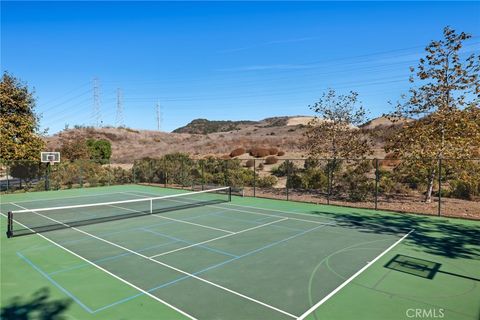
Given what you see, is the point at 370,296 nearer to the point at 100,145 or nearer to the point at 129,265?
the point at 129,265

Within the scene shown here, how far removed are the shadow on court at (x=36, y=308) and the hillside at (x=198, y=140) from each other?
1759 centimetres

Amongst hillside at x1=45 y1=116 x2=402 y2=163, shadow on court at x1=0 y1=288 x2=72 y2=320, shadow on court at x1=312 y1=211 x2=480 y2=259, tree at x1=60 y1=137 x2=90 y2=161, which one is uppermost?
hillside at x1=45 y1=116 x2=402 y2=163

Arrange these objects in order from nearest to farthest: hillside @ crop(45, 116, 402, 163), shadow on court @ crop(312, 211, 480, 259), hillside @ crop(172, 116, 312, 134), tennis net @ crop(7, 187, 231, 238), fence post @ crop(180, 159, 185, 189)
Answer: shadow on court @ crop(312, 211, 480, 259) → tennis net @ crop(7, 187, 231, 238) → fence post @ crop(180, 159, 185, 189) → hillside @ crop(45, 116, 402, 163) → hillside @ crop(172, 116, 312, 134)

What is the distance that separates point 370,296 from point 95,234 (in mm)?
8296

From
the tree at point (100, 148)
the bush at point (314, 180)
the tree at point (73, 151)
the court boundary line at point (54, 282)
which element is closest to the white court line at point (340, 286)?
the court boundary line at point (54, 282)

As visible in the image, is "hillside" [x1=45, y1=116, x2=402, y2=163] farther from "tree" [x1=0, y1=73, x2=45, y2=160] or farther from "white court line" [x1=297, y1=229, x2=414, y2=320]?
"tree" [x1=0, y1=73, x2=45, y2=160]

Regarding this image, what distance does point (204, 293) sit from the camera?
→ 6008mm

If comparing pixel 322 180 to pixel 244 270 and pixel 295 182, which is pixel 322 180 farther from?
pixel 244 270

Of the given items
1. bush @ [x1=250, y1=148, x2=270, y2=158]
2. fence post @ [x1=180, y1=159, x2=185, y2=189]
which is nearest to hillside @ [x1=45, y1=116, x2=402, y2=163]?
bush @ [x1=250, y1=148, x2=270, y2=158]

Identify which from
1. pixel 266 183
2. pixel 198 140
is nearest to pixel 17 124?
pixel 266 183

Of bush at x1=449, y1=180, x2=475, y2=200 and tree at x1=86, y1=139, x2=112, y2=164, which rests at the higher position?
tree at x1=86, y1=139, x2=112, y2=164

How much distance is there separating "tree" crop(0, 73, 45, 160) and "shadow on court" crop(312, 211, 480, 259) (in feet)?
65.8

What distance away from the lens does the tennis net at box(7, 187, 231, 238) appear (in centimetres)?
1096

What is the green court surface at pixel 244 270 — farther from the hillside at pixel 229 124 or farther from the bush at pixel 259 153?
the hillside at pixel 229 124
